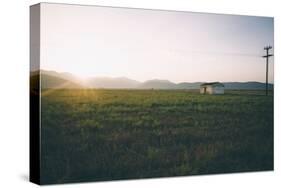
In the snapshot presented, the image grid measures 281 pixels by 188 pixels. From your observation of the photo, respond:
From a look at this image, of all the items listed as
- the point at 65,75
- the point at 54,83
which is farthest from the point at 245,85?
the point at 54,83

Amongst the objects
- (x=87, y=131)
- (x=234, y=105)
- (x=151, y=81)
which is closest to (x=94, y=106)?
(x=87, y=131)

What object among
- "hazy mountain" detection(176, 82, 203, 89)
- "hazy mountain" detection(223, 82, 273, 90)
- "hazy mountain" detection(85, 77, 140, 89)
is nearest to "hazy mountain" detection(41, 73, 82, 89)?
"hazy mountain" detection(85, 77, 140, 89)

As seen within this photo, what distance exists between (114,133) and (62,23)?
1.94m

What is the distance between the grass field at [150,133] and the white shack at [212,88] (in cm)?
9

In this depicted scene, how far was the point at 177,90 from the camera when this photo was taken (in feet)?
38.4

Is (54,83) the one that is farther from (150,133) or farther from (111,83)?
(150,133)

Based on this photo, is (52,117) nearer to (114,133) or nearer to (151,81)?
(114,133)

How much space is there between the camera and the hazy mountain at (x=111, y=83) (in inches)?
433

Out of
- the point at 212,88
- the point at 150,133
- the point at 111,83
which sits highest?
the point at 111,83

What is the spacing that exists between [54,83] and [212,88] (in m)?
2.93

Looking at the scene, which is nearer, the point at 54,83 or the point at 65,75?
the point at 54,83

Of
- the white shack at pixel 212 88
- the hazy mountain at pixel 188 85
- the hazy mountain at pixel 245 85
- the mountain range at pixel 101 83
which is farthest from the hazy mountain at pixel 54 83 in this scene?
the hazy mountain at pixel 245 85

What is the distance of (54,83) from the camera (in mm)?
10680

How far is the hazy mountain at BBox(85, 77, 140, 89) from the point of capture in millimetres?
10992
